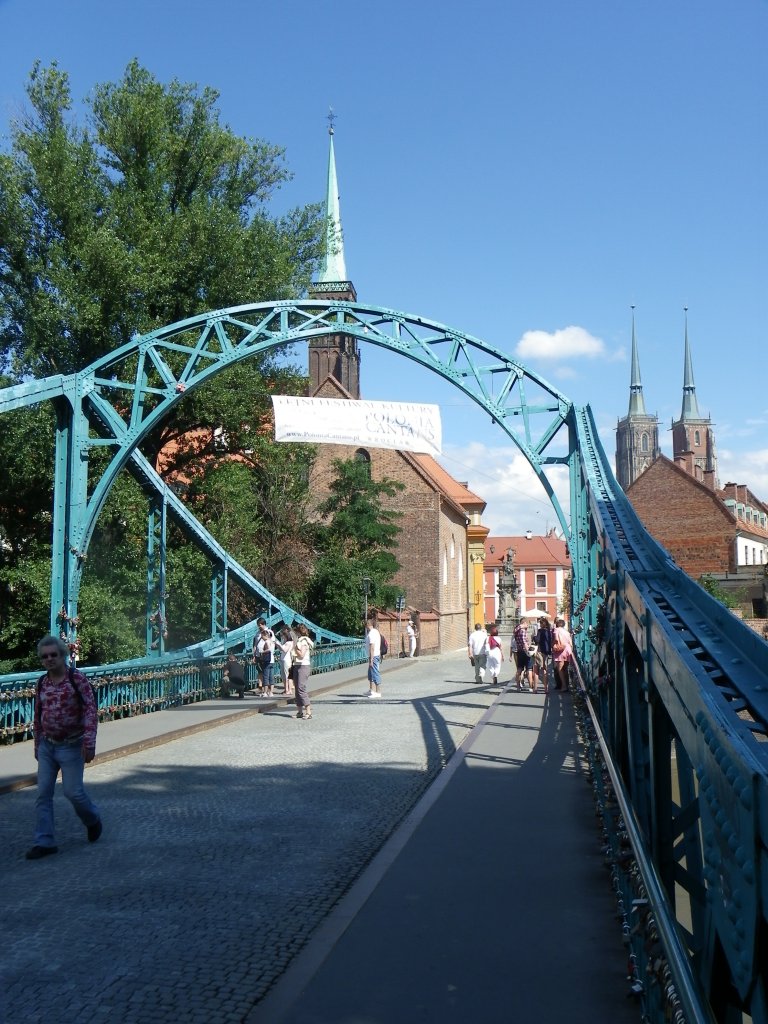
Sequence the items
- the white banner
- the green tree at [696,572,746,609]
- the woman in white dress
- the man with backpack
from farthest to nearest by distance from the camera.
Result: the green tree at [696,572,746,609], the woman in white dress, the white banner, the man with backpack

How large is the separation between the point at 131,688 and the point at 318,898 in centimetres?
1132

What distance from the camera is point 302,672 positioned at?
1623cm

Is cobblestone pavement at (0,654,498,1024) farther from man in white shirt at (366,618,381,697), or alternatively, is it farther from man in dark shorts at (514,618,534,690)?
man in dark shorts at (514,618,534,690)

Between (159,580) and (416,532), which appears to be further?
(416,532)

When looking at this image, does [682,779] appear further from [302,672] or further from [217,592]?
[217,592]

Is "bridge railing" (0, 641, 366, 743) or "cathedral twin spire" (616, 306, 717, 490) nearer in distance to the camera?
"bridge railing" (0, 641, 366, 743)

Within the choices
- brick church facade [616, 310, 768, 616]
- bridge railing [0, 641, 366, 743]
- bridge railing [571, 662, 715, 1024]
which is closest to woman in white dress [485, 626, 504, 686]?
bridge railing [0, 641, 366, 743]

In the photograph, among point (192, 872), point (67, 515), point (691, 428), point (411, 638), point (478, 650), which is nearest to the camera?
point (192, 872)

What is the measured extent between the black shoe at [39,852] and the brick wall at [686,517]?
57118mm

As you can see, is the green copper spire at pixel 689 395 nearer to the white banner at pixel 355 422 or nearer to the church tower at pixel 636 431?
the church tower at pixel 636 431

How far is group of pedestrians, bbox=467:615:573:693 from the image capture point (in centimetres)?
2009

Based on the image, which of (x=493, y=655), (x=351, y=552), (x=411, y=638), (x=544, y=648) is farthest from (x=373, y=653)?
(x=411, y=638)

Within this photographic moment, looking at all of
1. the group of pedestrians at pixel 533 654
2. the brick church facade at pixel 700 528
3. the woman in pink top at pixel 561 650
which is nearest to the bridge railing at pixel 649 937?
the woman in pink top at pixel 561 650

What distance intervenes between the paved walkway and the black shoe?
0.07 meters
